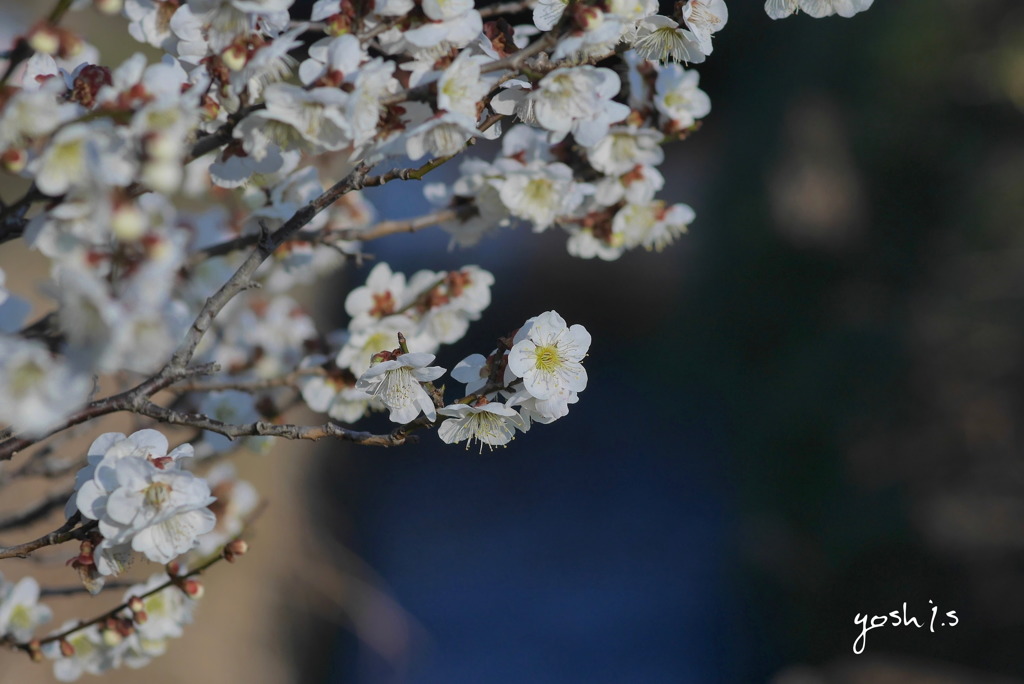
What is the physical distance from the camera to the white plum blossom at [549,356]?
79cm

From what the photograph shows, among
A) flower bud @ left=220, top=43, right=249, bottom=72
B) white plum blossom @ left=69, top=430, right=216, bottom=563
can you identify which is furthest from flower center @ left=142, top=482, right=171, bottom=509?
flower bud @ left=220, top=43, right=249, bottom=72

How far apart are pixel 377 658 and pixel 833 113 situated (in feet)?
10.2

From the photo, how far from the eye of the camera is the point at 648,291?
18.5 ft

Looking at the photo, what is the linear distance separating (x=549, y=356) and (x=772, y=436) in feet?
9.95

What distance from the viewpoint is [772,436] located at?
362cm

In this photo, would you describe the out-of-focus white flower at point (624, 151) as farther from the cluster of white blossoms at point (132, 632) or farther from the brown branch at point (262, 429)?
the cluster of white blossoms at point (132, 632)

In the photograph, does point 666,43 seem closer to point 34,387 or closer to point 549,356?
point 549,356

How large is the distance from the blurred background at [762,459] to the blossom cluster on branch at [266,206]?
65.4 inches

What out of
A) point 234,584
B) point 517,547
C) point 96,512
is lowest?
point 517,547

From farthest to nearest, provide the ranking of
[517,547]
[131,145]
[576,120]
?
1. [517,547]
2. [576,120]
3. [131,145]

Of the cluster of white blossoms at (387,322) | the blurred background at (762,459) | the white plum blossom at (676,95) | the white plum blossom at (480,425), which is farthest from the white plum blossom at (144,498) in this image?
the blurred background at (762,459)

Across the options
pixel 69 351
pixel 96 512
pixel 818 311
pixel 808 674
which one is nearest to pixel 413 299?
pixel 96 512

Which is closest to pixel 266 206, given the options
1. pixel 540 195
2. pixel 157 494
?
pixel 540 195

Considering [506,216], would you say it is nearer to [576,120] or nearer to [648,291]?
[576,120]
